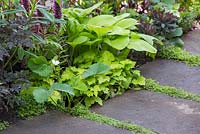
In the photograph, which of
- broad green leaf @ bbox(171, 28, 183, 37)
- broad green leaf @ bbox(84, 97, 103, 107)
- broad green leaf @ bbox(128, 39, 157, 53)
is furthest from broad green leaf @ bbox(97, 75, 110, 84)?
broad green leaf @ bbox(171, 28, 183, 37)

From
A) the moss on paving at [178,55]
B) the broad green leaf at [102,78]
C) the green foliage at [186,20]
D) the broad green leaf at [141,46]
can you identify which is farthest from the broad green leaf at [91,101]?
the green foliage at [186,20]

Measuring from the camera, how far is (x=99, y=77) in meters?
3.08

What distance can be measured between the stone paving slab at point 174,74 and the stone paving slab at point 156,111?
0.76 feet

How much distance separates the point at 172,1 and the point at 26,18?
1.77m

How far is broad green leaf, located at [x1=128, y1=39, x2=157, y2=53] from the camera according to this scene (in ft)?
10.8

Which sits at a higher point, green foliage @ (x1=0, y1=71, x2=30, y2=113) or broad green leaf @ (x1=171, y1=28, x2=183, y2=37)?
broad green leaf @ (x1=171, y1=28, x2=183, y2=37)

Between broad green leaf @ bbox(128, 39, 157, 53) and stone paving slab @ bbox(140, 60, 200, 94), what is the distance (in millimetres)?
257

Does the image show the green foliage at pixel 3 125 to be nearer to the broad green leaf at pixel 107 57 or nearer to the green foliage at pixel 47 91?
the green foliage at pixel 47 91

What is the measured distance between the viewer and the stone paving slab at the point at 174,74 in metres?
3.36

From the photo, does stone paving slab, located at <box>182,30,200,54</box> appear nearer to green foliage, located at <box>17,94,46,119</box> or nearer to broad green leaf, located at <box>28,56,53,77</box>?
broad green leaf, located at <box>28,56,53,77</box>

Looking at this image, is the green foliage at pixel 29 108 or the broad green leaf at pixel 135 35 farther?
the broad green leaf at pixel 135 35

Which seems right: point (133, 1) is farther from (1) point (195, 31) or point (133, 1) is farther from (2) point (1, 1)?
(2) point (1, 1)

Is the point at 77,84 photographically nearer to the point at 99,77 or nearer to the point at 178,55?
the point at 99,77

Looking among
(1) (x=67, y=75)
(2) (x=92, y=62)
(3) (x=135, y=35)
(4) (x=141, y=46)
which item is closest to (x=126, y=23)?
(3) (x=135, y=35)
